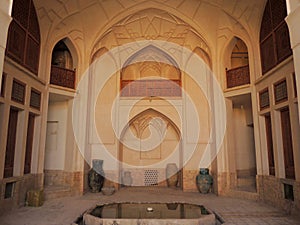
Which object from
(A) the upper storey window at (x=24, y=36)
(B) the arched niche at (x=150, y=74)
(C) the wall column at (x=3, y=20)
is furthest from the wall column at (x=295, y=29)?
(B) the arched niche at (x=150, y=74)

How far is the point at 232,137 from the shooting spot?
895cm

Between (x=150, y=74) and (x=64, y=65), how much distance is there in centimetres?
463

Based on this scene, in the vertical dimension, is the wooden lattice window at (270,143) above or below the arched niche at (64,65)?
below

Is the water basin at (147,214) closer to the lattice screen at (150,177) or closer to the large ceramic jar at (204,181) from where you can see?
the large ceramic jar at (204,181)

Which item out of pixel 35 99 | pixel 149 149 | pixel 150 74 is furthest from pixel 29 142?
pixel 150 74

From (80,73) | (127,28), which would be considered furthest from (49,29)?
(127,28)

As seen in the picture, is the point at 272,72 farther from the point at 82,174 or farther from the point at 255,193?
the point at 82,174

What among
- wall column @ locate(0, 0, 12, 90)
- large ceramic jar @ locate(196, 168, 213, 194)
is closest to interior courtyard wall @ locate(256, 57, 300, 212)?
large ceramic jar @ locate(196, 168, 213, 194)

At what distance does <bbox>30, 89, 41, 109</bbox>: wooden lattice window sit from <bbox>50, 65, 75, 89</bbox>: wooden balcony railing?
0.82 meters

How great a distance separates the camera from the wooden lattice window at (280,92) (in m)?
6.57

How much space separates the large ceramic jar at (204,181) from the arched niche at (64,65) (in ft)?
18.7

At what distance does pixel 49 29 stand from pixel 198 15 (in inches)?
209

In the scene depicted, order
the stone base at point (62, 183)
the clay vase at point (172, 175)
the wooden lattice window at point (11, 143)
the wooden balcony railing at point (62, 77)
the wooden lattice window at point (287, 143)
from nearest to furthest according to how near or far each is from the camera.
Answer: the wooden lattice window at point (287, 143) → the wooden lattice window at point (11, 143) → the stone base at point (62, 183) → the wooden balcony railing at point (62, 77) → the clay vase at point (172, 175)

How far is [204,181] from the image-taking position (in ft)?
30.3
